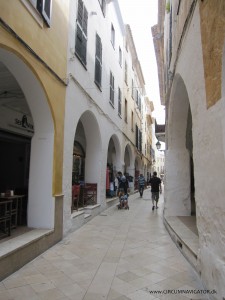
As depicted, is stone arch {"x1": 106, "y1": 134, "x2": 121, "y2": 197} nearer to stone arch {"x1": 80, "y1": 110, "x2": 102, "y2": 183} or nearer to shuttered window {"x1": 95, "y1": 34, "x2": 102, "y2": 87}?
stone arch {"x1": 80, "y1": 110, "x2": 102, "y2": 183}

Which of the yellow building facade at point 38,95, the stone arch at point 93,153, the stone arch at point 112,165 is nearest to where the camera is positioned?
the yellow building facade at point 38,95

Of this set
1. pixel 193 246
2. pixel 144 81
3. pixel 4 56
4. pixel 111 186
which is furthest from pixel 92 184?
pixel 144 81

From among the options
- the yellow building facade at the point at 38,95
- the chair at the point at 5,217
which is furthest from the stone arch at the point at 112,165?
the chair at the point at 5,217

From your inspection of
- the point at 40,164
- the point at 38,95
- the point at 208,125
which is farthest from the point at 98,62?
the point at 208,125

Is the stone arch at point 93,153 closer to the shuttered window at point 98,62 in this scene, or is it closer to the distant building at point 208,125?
the shuttered window at point 98,62

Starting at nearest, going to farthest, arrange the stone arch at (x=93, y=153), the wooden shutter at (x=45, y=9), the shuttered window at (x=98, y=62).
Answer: the wooden shutter at (x=45, y=9), the shuttered window at (x=98, y=62), the stone arch at (x=93, y=153)

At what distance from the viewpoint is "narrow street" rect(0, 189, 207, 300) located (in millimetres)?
3693

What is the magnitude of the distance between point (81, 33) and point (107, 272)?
22.6 feet

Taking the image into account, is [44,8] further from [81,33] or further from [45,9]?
[81,33]

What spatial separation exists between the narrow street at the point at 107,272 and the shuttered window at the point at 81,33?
522 centimetres

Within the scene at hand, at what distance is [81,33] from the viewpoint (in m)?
8.49

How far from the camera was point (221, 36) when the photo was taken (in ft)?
10.4

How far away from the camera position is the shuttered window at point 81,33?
823 cm

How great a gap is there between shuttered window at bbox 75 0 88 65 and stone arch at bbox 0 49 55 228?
2.77m
